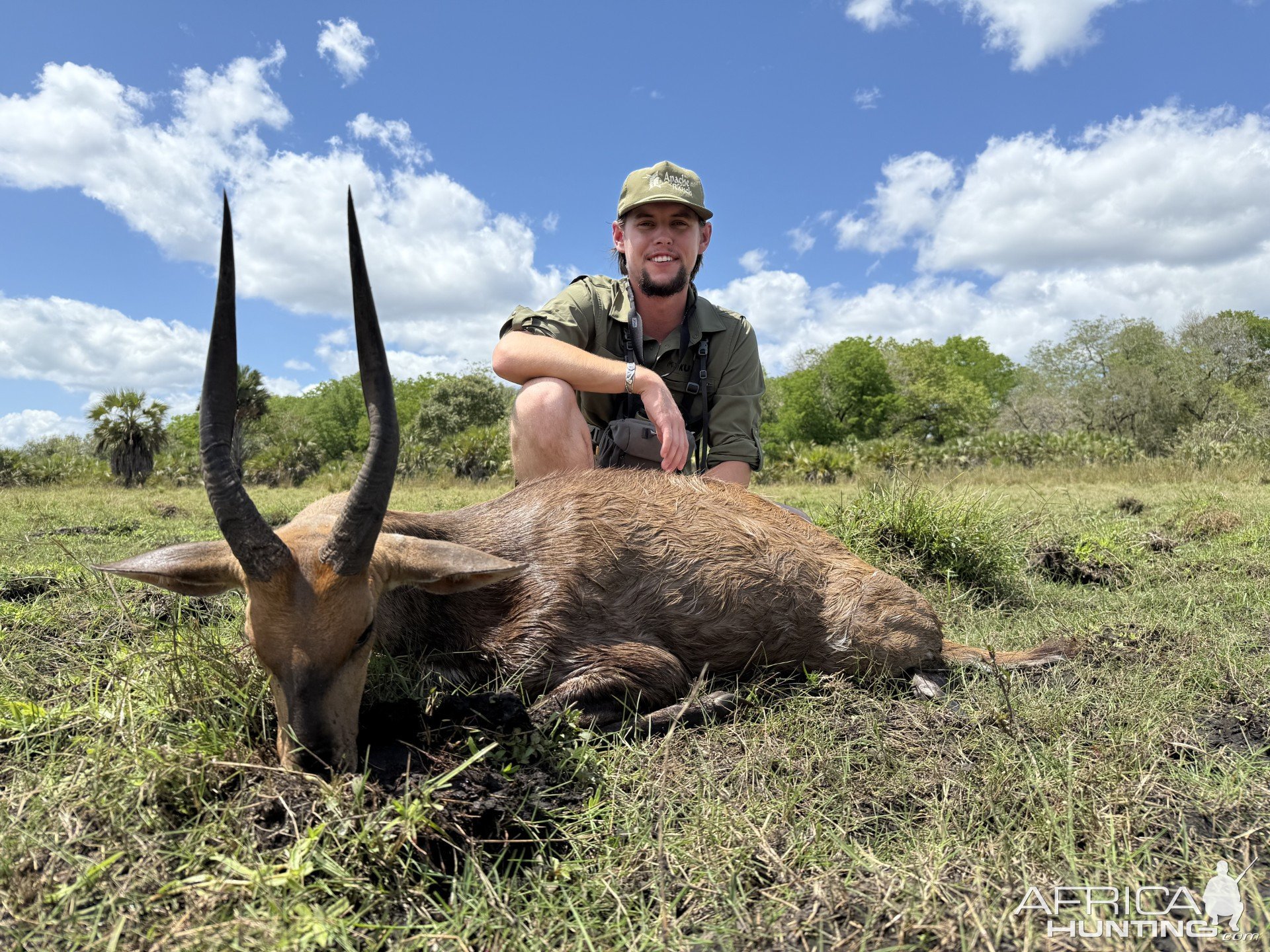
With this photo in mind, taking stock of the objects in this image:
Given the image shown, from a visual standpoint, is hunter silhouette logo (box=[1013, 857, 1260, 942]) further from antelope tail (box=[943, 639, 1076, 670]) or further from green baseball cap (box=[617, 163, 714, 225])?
green baseball cap (box=[617, 163, 714, 225])

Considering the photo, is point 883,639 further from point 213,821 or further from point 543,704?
point 213,821

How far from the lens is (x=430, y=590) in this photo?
317cm

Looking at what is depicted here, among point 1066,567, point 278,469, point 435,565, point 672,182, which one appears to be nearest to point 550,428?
point 435,565

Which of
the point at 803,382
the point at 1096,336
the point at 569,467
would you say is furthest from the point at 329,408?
the point at 569,467

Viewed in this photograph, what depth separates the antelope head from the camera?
2.50m

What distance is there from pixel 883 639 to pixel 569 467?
85.0 inches

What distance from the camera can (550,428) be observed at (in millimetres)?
4859

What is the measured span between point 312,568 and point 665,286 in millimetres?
3653

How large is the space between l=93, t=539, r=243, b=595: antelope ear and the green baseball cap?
3.78 m

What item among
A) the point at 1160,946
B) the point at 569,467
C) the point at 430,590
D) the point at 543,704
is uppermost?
the point at 569,467

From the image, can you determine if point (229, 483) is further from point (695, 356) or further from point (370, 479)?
point (695, 356)

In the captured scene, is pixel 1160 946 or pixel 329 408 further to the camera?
pixel 329 408

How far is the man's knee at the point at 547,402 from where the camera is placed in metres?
4.82

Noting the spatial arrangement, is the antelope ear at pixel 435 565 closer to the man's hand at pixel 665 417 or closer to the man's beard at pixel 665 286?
the man's hand at pixel 665 417
